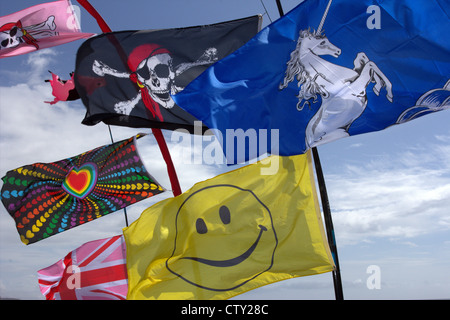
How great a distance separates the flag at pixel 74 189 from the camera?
50.0 ft

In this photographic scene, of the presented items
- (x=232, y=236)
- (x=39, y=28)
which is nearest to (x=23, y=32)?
(x=39, y=28)

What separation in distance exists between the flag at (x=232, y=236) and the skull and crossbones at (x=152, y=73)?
2482 millimetres

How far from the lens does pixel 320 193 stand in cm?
934

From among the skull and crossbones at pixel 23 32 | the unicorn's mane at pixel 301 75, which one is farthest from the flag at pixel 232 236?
the skull and crossbones at pixel 23 32

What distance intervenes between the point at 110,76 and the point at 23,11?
612cm

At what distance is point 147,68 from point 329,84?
5102mm

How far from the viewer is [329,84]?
28.7 feet

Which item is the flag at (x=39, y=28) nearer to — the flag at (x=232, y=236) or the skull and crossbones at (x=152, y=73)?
the skull and crossbones at (x=152, y=73)

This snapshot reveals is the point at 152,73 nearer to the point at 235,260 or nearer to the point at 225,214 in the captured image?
the point at 225,214

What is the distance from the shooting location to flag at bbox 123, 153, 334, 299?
31.5ft

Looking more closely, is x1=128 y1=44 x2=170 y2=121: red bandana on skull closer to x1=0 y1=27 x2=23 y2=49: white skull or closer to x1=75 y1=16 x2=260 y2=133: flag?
x1=75 y1=16 x2=260 y2=133: flag

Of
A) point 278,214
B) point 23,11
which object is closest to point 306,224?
point 278,214

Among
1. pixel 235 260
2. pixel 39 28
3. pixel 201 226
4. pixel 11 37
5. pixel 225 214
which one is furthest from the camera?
pixel 11 37

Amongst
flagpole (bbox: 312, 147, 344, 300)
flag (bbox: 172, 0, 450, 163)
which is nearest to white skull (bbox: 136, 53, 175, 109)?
flag (bbox: 172, 0, 450, 163)
